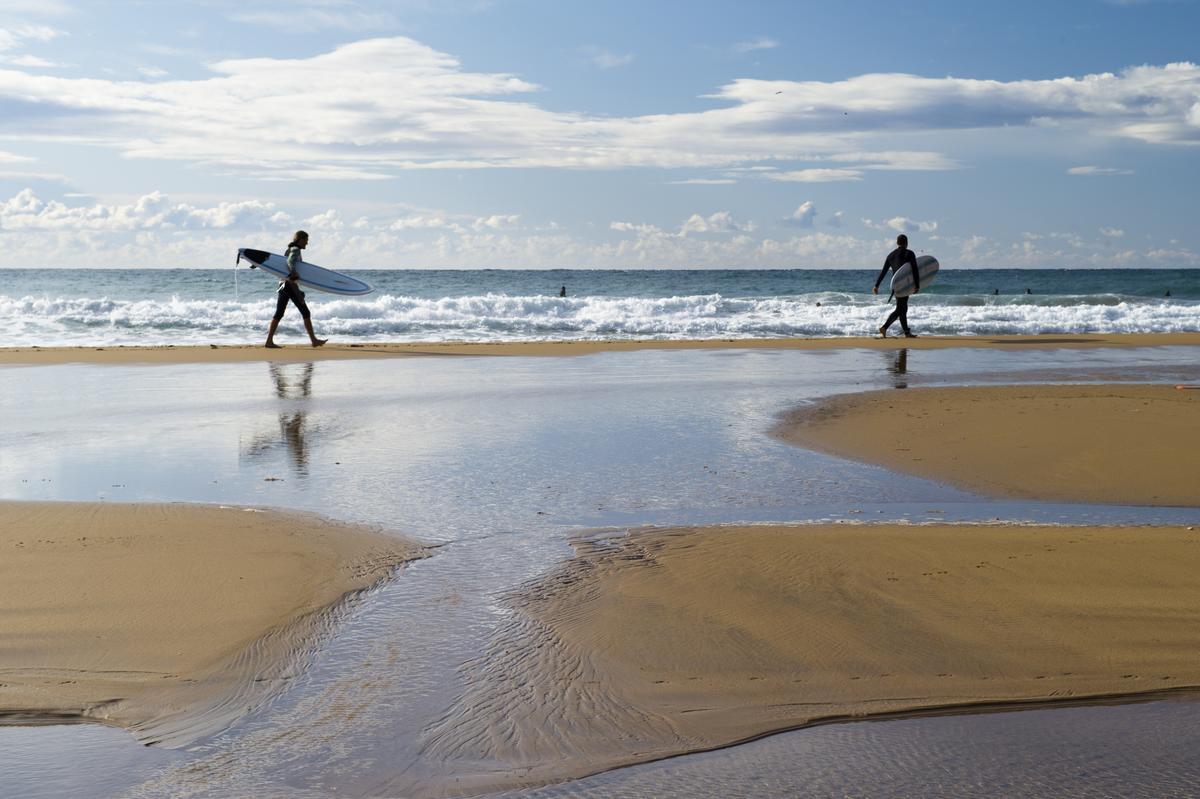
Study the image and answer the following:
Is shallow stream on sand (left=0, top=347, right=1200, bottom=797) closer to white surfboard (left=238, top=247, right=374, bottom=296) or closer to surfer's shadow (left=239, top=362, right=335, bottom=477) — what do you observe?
surfer's shadow (left=239, top=362, right=335, bottom=477)

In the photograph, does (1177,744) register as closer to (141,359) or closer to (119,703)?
(119,703)

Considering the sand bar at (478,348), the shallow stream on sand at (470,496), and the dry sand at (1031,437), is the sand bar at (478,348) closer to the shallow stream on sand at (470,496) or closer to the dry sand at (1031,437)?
the shallow stream on sand at (470,496)

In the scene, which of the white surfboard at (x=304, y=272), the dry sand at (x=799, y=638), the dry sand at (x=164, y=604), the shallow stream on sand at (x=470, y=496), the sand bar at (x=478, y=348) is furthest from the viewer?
the white surfboard at (x=304, y=272)

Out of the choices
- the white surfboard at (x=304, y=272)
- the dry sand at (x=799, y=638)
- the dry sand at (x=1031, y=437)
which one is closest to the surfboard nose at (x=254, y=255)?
the white surfboard at (x=304, y=272)

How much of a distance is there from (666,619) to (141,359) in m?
15.4

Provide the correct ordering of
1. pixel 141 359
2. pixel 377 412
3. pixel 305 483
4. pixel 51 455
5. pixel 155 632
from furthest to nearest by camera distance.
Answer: pixel 141 359
pixel 377 412
pixel 51 455
pixel 305 483
pixel 155 632

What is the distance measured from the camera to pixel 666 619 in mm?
4707

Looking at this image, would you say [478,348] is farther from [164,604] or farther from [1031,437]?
[164,604]

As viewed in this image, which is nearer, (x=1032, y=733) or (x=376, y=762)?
(x=376, y=762)

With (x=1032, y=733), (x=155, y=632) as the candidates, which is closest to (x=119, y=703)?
(x=155, y=632)

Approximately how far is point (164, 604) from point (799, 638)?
2.86 m

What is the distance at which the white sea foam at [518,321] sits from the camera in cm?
2556

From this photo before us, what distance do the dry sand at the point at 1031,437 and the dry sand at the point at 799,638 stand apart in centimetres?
181

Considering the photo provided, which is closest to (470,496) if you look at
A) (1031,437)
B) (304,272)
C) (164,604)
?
(164,604)
